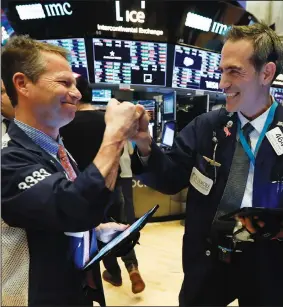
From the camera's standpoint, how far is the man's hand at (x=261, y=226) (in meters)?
1.13

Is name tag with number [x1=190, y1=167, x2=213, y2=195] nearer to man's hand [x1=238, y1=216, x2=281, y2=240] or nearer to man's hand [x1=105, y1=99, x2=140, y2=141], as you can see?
man's hand [x1=238, y1=216, x2=281, y2=240]

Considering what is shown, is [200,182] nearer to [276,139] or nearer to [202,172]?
[202,172]

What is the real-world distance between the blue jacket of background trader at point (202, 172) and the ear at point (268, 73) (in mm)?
128

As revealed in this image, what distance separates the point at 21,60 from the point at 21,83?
65 millimetres

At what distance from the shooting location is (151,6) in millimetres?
3812

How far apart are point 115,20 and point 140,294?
2791mm

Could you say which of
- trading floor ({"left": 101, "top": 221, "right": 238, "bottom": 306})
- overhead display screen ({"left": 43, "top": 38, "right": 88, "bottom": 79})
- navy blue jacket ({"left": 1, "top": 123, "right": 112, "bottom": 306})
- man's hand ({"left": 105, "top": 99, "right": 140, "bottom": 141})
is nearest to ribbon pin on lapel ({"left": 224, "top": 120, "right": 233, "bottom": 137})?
man's hand ({"left": 105, "top": 99, "right": 140, "bottom": 141})

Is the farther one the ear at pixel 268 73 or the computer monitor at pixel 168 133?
the computer monitor at pixel 168 133

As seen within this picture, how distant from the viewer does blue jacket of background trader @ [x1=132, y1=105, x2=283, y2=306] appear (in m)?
1.28

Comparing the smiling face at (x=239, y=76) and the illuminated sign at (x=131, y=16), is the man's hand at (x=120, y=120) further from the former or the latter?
the illuminated sign at (x=131, y=16)

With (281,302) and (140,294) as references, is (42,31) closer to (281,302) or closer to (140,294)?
(140,294)

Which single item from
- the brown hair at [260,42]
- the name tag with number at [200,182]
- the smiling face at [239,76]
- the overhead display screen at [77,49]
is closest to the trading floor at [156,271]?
the name tag with number at [200,182]

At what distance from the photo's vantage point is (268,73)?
1308 mm

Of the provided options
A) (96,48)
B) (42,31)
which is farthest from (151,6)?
(42,31)
